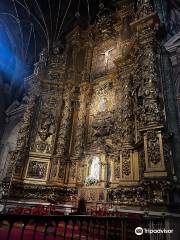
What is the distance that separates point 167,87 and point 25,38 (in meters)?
15.1

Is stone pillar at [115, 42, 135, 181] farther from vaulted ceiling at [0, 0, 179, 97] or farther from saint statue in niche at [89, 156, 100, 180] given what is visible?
vaulted ceiling at [0, 0, 179, 97]

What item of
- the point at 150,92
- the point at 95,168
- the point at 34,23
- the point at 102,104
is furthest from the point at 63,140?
the point at 34,23

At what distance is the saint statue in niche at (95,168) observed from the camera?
1070 cm

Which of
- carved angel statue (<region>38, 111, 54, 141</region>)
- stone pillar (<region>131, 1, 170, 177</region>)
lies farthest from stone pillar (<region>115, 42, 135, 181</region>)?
carved angel statue (<region>38, 111, 54, 141</region>)

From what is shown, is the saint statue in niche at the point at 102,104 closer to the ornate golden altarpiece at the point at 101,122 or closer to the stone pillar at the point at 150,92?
the ornate golden altarpiece at the point at 101,122

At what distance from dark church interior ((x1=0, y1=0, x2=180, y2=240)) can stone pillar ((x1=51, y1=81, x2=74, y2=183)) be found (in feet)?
0.21

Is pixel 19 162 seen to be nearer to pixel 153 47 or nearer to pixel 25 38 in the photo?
pixel 153 47

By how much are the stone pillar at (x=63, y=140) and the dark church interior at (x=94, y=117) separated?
0.06 meters

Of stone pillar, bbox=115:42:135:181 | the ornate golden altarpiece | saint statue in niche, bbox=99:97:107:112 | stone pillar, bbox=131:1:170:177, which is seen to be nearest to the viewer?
stone pillar, bbox=131:1:170:177

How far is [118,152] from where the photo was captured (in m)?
10.3

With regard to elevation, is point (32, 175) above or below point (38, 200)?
above

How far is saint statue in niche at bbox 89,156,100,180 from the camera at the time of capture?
421 inches

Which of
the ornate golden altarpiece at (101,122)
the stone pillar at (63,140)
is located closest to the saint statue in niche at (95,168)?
the ornate golden altarpiece at (101,122)

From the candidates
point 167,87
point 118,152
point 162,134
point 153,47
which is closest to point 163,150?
point 162,134
